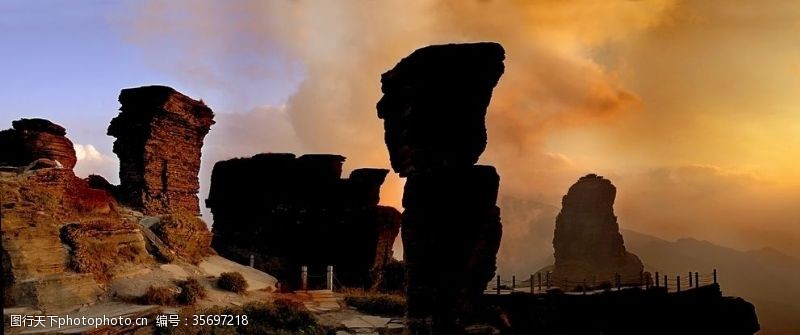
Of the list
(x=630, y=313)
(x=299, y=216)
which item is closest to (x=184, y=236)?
(x=299, y=216)

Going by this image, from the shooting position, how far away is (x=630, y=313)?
3219 cm

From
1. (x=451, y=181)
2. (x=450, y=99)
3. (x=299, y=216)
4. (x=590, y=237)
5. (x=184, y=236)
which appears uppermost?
(x=450, y=99)

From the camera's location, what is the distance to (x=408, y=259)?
12.2m

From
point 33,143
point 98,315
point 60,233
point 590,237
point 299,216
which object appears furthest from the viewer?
point 590,237

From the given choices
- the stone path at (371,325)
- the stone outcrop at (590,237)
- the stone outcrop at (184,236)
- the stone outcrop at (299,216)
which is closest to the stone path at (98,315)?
the stone path at (371,325)

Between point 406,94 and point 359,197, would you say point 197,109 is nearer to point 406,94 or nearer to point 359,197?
point 359,197

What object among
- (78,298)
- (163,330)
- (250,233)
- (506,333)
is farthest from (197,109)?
(506,333)

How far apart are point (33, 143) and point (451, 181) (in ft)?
69.0

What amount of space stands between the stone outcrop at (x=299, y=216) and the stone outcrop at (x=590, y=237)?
74004 mm

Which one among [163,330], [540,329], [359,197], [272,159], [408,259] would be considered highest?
[272,159]

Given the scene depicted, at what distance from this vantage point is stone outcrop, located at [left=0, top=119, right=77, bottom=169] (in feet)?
78.2

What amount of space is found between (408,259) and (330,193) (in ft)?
77.8

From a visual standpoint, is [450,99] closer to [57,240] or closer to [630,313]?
[57,240]

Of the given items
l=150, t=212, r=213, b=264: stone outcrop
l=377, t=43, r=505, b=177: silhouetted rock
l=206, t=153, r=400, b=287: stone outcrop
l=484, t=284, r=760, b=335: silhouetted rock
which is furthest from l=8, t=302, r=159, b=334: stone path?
l=206, t=153, r=400, b=287: stone outcrop
